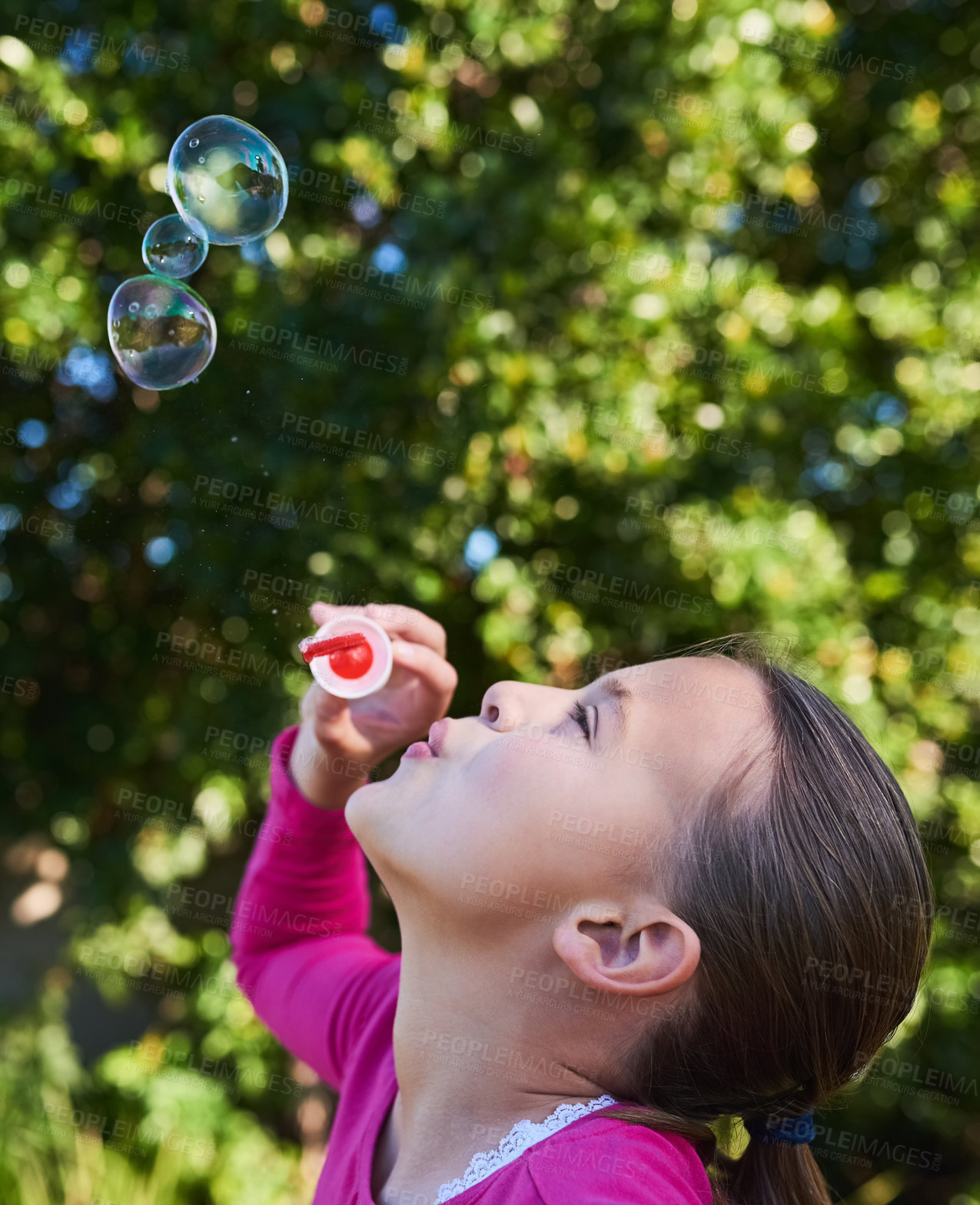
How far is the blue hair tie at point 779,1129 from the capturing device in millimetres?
1205

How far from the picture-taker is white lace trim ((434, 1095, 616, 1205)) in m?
1.04

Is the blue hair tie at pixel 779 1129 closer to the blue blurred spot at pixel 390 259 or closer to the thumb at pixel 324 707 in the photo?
the thumb at pixel 324 707

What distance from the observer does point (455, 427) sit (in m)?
2.21

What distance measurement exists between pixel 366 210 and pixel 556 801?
1.77 meters

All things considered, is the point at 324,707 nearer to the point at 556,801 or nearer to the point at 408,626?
the point at 408,626

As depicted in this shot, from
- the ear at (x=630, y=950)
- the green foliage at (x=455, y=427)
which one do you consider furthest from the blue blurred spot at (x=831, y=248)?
the ear at (x=630, y=950)

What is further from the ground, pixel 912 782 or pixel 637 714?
pixel 637 714

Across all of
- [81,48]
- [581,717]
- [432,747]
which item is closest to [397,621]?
[432,747]

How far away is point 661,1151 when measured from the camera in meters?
1.00

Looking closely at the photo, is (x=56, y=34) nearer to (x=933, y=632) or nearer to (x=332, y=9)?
(x=332, y=9)

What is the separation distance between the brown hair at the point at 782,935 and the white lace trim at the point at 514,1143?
4 cm

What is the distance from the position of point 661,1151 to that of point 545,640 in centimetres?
143

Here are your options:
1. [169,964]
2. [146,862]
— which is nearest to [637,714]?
[146,862]

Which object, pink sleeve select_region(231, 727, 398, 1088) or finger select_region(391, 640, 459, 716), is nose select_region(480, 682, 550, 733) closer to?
finger select_region(391, 640, 459, 716)
